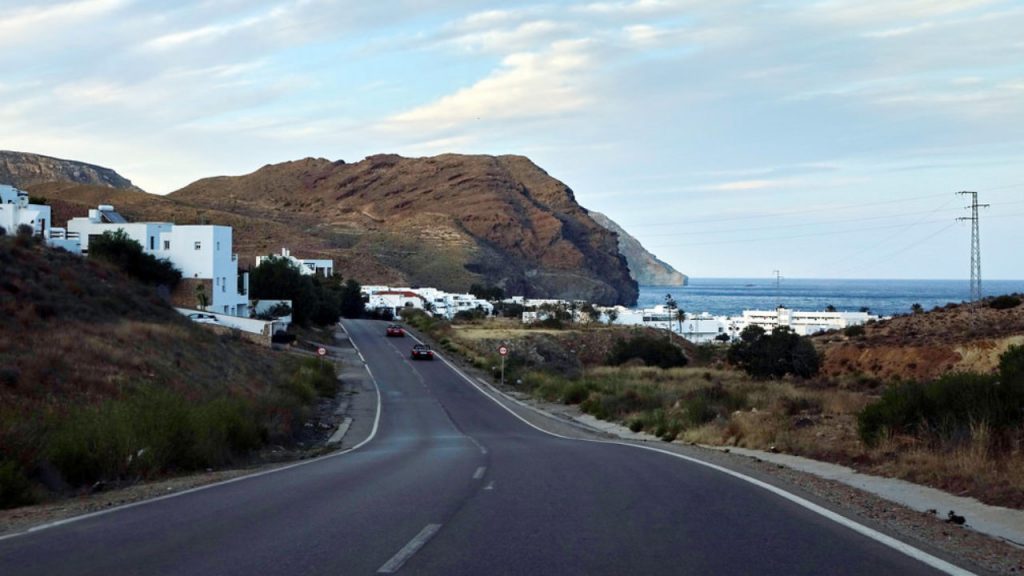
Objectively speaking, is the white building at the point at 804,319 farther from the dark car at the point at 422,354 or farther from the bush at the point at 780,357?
the bush at the point at 780,357

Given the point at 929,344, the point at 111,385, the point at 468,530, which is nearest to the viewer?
the point at 468,530

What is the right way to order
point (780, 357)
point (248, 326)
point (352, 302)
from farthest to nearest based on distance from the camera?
1. point (352, 302)
2. point (248, 326)
3. point (780, 357)

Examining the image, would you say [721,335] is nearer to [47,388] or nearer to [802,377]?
[802,377]

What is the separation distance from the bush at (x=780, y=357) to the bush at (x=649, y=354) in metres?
14.3

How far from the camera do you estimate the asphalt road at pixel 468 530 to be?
7934 mm

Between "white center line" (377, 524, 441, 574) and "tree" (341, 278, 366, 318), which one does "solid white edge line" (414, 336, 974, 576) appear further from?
"tree" (341, 278, 366, 318)

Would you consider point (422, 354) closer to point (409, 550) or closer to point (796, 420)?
point (796, 420)

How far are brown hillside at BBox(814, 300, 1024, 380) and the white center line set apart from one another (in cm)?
3404

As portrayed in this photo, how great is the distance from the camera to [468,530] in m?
9.58

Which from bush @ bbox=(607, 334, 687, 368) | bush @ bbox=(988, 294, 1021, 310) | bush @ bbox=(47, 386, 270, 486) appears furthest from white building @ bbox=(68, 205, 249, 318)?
bush @ bbox=(988, 294, 1021, 310)

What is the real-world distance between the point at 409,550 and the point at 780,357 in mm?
45926

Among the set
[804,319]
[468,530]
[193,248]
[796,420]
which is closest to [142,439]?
[468,530]

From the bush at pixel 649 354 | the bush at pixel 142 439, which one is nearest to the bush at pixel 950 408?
the bush at pixel 142 439

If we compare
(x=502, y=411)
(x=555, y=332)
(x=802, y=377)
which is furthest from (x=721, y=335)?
(x=502, y=411)
